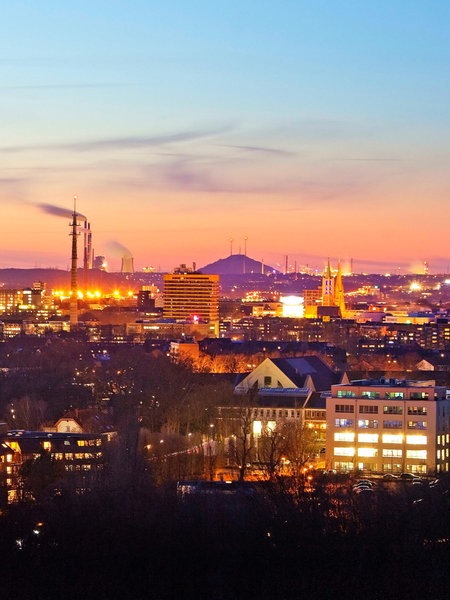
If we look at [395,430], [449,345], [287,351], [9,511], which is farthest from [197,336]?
[9,511]

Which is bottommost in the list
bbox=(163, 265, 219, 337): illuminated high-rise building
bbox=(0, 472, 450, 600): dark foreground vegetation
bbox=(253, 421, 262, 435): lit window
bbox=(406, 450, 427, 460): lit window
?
bbox=(0, 472, 450, 600): dark foreground vegetation

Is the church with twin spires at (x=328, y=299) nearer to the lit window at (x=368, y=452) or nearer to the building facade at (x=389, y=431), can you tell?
the building facade at (x=389, y=431)

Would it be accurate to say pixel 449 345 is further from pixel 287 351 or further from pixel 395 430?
pixel 395 430

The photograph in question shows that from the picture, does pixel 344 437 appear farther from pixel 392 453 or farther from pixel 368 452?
pixel 392 453

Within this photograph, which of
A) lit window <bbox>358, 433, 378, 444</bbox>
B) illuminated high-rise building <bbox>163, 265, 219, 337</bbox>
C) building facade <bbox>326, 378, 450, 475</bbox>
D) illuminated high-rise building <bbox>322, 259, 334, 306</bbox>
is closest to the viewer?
building facade <bbox>326, 378, 450, 475</bbox>

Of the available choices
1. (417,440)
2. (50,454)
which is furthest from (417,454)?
(50,454)

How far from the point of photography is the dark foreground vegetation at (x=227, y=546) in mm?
18078

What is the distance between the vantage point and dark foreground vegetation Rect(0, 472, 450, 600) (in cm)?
1808

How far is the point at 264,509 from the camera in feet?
66.7

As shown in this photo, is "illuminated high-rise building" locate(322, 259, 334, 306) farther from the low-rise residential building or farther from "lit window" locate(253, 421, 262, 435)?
the low-rise residential building

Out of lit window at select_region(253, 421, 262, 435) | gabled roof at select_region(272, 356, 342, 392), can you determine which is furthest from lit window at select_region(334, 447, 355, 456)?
gabled roof at select_region(272, 356, 342, 392)

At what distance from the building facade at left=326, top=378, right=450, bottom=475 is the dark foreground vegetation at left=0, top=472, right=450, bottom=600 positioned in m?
4.53

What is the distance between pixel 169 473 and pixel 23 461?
269cm

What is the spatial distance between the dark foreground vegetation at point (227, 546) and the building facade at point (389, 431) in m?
4.53
